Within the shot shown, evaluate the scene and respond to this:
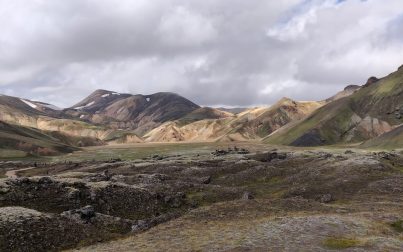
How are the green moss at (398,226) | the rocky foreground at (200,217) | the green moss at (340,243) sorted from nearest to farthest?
the green moss at (340,243)
the rocky foreground at (200,217)
the green moss at (398,226)

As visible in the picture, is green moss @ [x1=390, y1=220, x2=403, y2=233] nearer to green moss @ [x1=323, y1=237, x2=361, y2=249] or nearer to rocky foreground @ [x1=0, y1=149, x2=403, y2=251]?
rocky foreground @ [x1=0, y1=149, x2=403, y2=251]

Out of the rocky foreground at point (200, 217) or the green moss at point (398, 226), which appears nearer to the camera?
the rocky foreground at point (200, 217)

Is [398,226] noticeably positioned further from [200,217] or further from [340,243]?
[200,217]

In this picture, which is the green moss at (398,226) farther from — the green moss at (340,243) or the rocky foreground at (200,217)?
the green moss at (340,243)

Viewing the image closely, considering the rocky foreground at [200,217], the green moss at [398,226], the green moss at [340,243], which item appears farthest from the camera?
the green moss at [398,226]

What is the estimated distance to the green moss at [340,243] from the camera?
128 ft

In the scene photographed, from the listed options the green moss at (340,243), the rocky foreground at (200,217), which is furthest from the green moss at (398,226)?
the green moss at (340,243)

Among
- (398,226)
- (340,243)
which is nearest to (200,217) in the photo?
(340,243)

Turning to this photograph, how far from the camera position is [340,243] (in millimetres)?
39812

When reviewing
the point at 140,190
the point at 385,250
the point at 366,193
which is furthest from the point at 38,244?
the point at 366,193

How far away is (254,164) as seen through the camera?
118 meters

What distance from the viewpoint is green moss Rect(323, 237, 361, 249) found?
39.1 metres

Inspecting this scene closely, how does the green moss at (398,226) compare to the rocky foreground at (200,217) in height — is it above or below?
below

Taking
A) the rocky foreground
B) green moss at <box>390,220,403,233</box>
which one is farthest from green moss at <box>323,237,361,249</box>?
green moss at <box>390,220,403,233</box>
